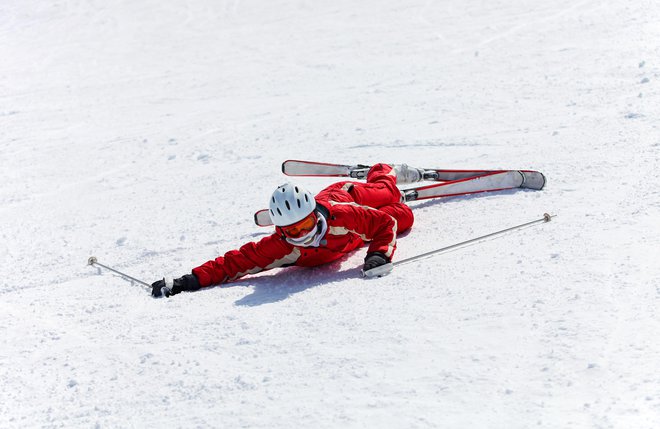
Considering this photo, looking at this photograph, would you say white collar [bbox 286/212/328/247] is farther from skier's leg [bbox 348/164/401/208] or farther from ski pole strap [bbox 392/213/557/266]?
skier's leg [bbox 348/164/401/208]

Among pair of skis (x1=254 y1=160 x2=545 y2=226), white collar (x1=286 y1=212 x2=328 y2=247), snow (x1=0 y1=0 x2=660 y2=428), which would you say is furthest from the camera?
pair of skis (x1=254 y1=160 x2=545 y2=226)

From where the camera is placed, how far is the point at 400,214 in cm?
678

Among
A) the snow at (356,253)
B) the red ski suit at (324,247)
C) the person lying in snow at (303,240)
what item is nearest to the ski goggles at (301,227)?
the person lying in snow at (303,240)

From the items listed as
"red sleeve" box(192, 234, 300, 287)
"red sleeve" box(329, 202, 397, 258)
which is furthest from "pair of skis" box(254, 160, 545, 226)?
"red sleeve" box(192, 234, 300, 287)

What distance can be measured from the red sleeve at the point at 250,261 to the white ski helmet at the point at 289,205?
1.01ft

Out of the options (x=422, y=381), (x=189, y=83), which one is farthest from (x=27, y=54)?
(x=422, y=381)

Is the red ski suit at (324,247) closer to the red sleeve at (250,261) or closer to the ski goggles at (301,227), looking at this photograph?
the red sleeve at (250,261)

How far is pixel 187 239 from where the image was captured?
7.41 metres

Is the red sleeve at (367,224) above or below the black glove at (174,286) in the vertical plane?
above

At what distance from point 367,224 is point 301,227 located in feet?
2.19

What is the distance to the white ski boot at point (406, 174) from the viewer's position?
25.1 feet

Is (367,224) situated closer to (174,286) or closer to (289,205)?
(289,205)

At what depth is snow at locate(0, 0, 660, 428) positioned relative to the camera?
13.5ft

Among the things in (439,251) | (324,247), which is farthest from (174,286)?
(439,251)
